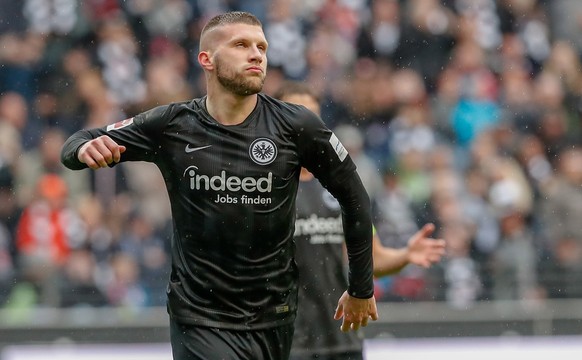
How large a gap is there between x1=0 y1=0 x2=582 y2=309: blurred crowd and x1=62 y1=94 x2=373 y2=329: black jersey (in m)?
5.27

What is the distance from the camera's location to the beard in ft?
18.9

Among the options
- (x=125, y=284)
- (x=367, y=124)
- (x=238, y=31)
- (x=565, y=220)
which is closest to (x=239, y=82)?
(x=238, y=31)

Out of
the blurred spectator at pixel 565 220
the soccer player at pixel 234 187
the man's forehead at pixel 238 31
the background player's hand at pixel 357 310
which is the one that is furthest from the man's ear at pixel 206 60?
the blurred spectator at pixel 565 220

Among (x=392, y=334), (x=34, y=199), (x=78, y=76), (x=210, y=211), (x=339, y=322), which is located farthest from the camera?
(x=78, y=76)

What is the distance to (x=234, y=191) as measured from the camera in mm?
5781

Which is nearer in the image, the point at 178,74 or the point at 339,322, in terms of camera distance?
the point at 339,322

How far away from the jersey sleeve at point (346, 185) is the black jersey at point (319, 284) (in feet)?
3.34

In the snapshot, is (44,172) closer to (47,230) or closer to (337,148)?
(47,230)

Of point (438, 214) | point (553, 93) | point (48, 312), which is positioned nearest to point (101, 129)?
point (48, 312)

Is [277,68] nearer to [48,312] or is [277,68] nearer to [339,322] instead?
[48,312]

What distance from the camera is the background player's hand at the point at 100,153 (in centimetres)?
546

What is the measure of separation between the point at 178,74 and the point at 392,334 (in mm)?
4353

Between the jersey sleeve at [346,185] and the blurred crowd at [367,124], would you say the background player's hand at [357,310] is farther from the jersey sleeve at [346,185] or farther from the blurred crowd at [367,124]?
the blurred crowd at [367,124]

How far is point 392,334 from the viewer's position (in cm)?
1055
